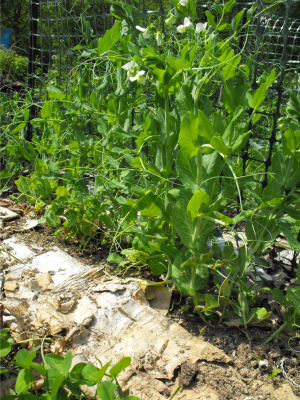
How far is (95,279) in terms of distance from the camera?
1738 mm

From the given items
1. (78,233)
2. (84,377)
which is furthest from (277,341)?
(78,233)

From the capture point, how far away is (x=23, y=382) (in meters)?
1.02

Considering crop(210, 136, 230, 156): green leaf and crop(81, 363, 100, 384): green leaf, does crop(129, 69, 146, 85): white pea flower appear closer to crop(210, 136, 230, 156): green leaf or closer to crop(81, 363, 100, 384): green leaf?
crop(210, 136, 230, 156): green leaf

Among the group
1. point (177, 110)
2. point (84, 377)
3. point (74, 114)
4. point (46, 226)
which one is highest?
point (177, 110)

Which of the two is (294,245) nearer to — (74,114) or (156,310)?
(156,310)

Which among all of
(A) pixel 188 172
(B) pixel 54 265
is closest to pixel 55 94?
(B) pixel 54 265

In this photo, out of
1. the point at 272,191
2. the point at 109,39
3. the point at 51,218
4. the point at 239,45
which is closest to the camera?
the point at 272,191

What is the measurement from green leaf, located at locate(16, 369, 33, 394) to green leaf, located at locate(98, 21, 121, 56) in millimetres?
1226

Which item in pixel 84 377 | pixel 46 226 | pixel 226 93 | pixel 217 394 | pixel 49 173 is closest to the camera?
pixel 84 377

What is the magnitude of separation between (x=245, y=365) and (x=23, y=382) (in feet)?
2.46

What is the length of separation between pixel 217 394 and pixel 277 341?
14.7 inches

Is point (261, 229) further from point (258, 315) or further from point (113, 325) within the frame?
point (113, 325)

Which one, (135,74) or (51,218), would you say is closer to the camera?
(135,74)

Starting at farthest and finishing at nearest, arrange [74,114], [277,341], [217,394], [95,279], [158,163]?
[74,114] < [95,279] < [158,163] < [277,341] < [217,394]
